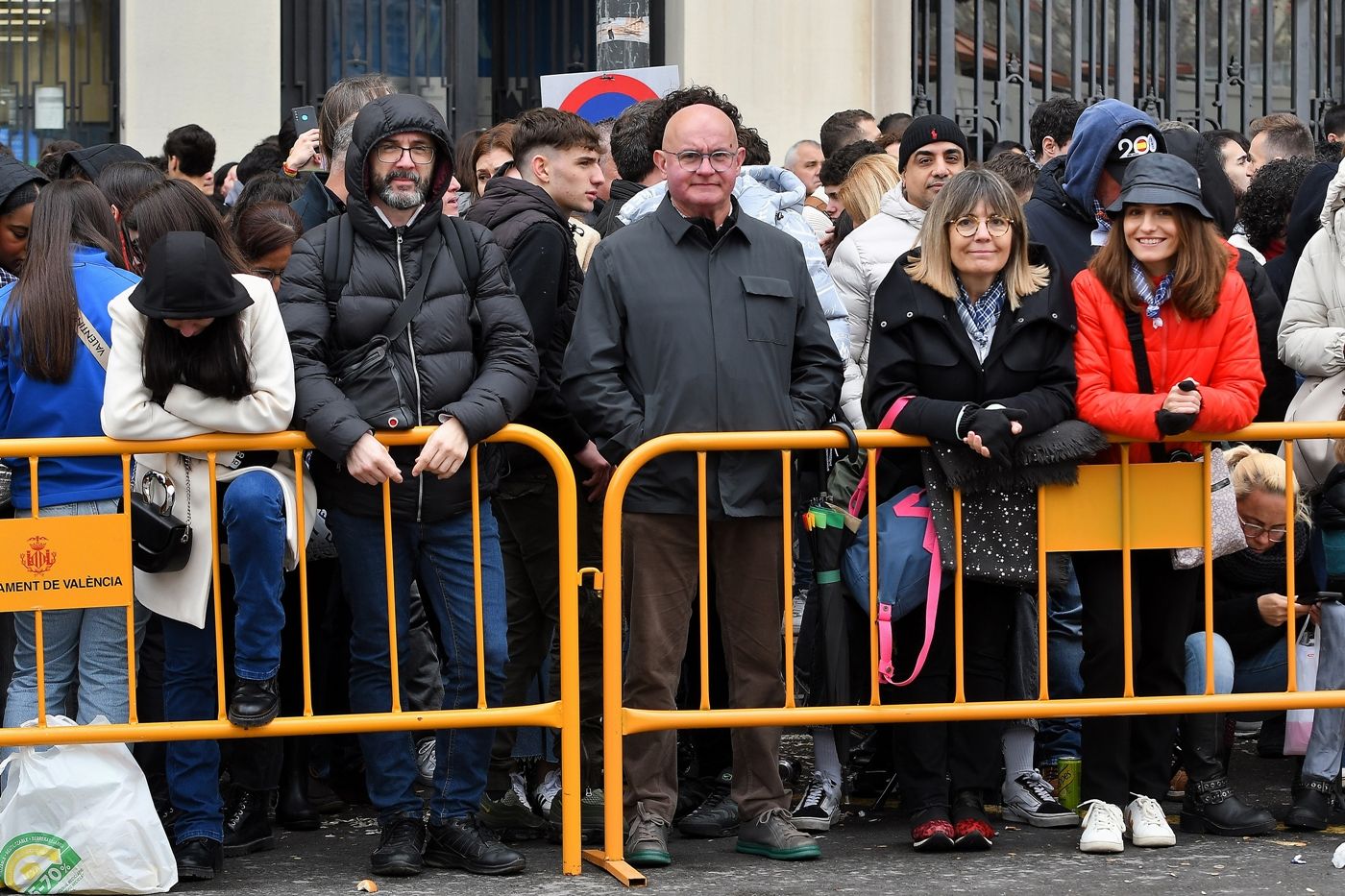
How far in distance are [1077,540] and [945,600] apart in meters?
0.47

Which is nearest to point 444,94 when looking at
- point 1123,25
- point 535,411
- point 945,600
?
point 1123,25

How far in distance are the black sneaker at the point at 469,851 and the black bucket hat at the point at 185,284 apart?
169 centimetres

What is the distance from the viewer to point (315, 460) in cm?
582

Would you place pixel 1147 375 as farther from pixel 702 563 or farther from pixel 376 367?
pixel 376 367

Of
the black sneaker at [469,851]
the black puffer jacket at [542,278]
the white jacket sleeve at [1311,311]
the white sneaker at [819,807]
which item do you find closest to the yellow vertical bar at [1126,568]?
the white sneaker at [819,807]

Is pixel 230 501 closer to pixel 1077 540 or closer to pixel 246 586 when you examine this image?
pixel 246 586

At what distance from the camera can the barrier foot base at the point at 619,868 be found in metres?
5.63

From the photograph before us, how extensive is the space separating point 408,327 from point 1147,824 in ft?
9.08

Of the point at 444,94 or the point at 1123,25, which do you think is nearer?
the point at 444,94

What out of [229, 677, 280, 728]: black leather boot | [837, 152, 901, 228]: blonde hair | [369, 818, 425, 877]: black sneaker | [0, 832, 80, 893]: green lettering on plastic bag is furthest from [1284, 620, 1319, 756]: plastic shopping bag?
[0, 832, 80, 893]: green lettering on plastic bag

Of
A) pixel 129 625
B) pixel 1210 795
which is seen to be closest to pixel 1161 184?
pixel 1210 795

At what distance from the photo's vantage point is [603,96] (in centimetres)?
951

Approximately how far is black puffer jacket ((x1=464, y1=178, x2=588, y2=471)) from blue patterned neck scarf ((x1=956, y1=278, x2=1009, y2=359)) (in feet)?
4.27

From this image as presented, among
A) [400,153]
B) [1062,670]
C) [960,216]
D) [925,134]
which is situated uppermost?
[925,134]
